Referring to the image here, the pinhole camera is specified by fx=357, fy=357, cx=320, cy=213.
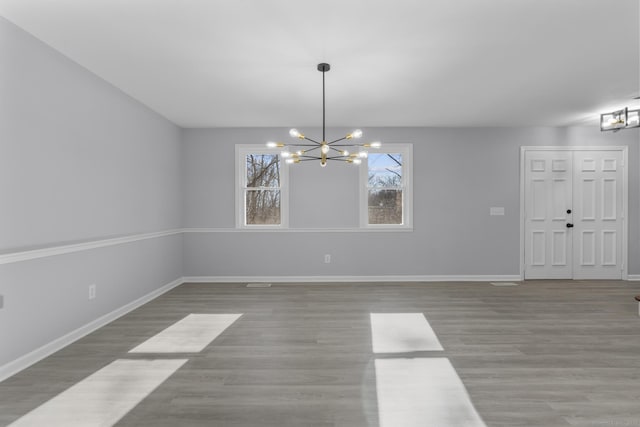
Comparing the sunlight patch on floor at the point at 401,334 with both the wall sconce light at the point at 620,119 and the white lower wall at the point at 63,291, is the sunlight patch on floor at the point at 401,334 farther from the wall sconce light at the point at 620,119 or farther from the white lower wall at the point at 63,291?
the wall sconce light at the point at 620,119

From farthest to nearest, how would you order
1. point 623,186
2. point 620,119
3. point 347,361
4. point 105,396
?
point 623,186 → point 620,119 → point 347,361 → point 105,396

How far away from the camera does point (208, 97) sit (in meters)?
4.24

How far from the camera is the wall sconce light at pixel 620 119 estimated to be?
440 cm

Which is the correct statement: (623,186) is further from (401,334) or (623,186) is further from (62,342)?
(62,342)

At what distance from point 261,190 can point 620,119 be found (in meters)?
5.12

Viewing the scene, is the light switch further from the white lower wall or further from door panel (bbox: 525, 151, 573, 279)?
the white lower wall

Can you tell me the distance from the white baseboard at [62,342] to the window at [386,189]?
356cm

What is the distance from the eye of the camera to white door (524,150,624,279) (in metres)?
5.81

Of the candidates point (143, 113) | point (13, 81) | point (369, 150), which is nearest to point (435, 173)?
point (369, 150)

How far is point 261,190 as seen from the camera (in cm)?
591

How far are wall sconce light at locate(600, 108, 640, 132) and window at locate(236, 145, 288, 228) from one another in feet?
15.4

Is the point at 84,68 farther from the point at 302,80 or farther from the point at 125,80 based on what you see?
the point at 302,80

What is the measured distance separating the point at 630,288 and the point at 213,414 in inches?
239

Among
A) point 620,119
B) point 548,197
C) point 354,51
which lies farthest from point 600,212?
point 354,51
